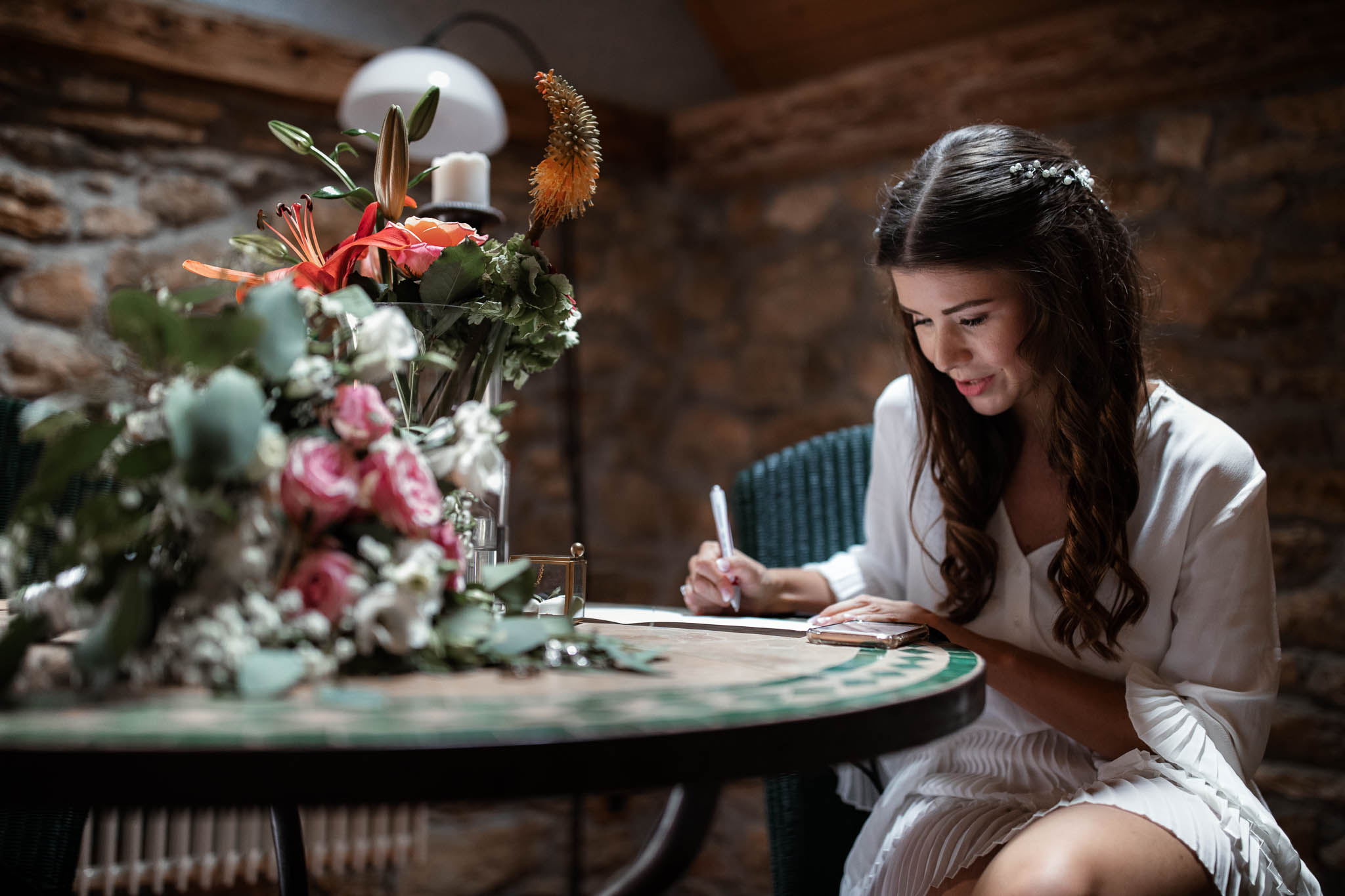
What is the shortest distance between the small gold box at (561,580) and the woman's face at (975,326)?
0.52 metres

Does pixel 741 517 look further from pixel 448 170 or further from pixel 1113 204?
pixel 1113 204

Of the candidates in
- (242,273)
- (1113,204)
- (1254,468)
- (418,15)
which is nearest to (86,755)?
(242,273)

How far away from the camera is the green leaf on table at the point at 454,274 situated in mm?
899

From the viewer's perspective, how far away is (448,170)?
1.12 m

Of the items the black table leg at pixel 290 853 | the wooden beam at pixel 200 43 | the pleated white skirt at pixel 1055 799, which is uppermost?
the wooden beam at pixel 200 43

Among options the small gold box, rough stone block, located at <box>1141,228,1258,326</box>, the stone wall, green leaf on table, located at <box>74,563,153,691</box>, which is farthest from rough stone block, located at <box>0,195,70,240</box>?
rough stone block, located at <box>1141,228,1258,326</box>

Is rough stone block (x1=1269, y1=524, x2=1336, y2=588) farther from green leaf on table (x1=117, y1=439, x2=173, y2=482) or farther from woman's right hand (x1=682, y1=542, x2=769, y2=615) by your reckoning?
green leaf on table (x1=117, y1=439, x2=173, y2=482)

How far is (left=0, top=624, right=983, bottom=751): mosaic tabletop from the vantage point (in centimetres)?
54

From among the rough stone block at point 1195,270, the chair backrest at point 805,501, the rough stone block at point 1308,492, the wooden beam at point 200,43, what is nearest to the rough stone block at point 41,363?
the wooden beam at point 200,43

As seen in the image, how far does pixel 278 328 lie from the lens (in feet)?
2.17

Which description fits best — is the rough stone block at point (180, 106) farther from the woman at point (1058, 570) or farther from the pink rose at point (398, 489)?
the pink rose at point (398, 489)

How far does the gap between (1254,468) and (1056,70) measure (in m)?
1.40

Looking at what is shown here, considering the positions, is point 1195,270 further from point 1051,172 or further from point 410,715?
point 410,715

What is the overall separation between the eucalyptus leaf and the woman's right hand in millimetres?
690
